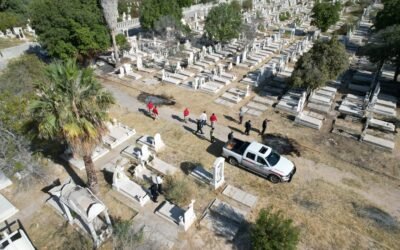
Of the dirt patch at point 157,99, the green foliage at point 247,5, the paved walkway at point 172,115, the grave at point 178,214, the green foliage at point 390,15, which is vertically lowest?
the grave at point 178,214

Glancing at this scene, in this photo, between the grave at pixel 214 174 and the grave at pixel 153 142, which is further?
the grave at pixel 153 142

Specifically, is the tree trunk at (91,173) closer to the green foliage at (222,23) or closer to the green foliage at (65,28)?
the green foliage at (65,28)

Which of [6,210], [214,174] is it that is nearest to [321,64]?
[214,174]

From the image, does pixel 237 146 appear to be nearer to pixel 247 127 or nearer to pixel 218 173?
pixel 218 173

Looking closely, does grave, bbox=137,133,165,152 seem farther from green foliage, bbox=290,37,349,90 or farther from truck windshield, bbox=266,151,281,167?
green foliage, bbox=290,37,349,90

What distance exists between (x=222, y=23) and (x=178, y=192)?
24.5 meters

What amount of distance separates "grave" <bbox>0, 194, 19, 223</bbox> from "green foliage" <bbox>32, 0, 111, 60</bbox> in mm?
15641

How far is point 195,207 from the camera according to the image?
13812mm

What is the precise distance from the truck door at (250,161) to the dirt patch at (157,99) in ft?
31.2

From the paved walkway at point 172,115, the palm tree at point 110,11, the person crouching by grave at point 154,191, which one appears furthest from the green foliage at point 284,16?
the person crouching by grave at point 154,191

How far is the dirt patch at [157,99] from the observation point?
2316 cm

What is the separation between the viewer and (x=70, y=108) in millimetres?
11391

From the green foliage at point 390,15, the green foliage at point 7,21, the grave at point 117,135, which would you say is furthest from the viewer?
the green foliage at point 7,21

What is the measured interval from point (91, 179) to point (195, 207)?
204 inches
